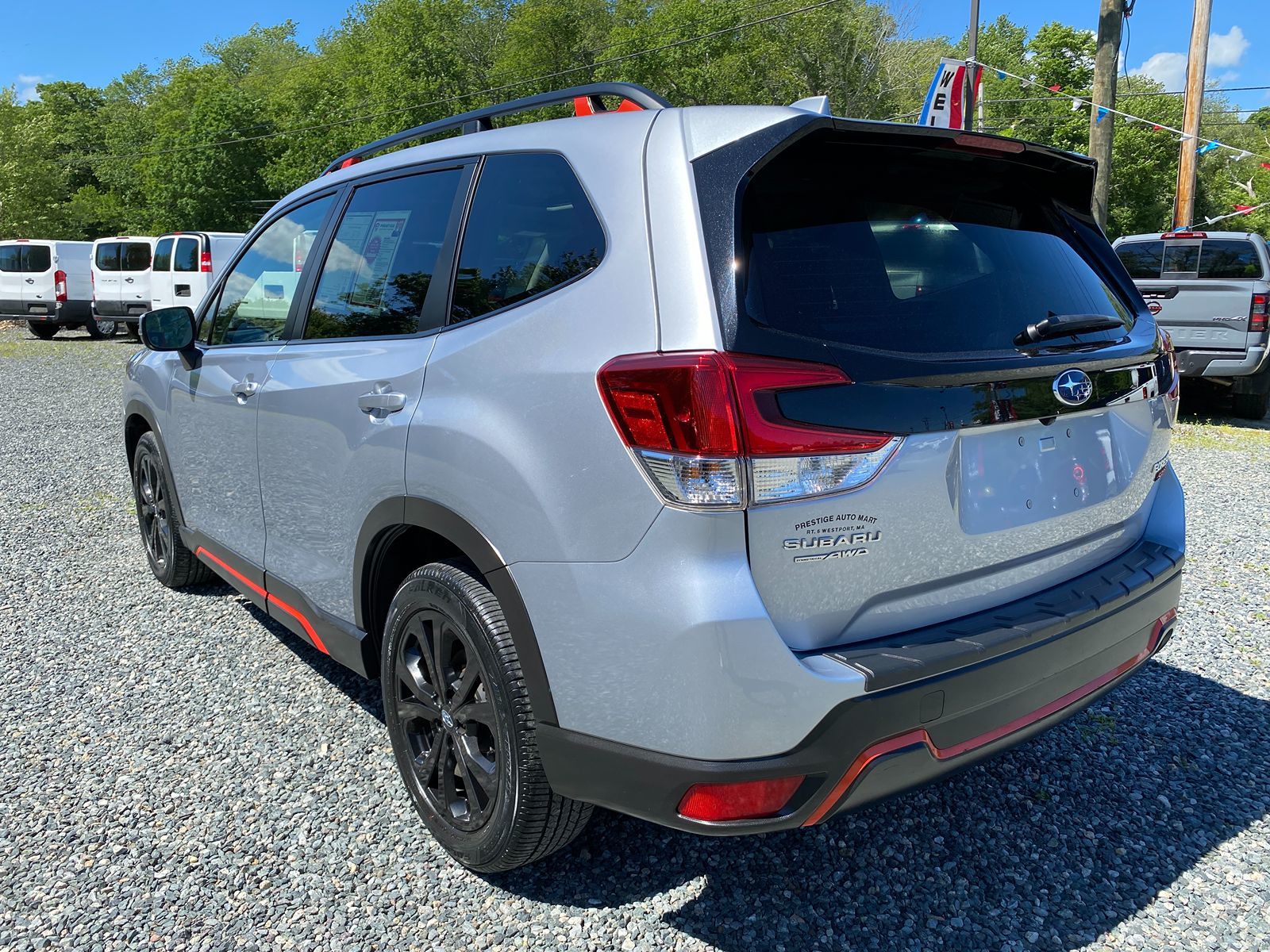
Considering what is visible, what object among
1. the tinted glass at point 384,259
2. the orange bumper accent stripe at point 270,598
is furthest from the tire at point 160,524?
the tinted glass at point 384,259

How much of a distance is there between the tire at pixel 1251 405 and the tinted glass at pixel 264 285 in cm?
1048

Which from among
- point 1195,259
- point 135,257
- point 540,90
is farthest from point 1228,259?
point 540,90

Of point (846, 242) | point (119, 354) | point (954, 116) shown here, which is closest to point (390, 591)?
point (846, 242)

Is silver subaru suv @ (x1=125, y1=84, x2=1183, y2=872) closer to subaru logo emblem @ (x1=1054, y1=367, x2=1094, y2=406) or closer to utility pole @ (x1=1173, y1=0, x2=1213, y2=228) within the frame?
subaru logo emblem @ (x1=1054, y1=367, x2=1094, y2=406)

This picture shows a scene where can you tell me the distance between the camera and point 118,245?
22312 millimetres

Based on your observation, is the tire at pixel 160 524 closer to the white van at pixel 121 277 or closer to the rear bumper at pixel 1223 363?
the rear bumper at pixel 1223 363

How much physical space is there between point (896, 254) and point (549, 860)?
181 cm

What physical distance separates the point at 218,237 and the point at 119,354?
3.18 meters

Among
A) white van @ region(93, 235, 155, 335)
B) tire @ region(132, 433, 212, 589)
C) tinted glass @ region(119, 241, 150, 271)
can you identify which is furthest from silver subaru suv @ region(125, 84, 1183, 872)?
tinted glass @ region(119, 241, 150, 271)

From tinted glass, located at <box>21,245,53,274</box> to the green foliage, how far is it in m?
29.6

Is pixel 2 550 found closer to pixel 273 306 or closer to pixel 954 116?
pixel 273 306

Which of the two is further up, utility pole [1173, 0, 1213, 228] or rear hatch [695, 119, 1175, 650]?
utility pole [1173, 0, 1213, 228]

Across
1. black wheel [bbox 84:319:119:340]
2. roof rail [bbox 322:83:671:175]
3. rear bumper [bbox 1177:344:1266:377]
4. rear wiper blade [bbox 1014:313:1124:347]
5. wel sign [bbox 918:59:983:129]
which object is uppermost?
wel sign [bbox 918:59:983:129]

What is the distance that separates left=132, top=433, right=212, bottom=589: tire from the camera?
4.63 m
